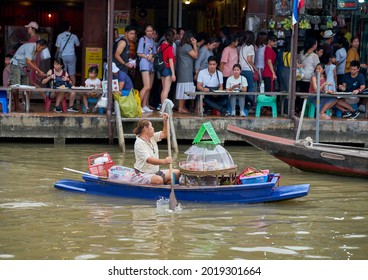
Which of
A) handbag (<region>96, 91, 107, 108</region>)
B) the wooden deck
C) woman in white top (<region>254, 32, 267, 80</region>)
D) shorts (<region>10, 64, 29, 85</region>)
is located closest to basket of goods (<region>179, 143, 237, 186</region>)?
the wooden deck

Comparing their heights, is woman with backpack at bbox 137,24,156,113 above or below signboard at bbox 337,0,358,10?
below

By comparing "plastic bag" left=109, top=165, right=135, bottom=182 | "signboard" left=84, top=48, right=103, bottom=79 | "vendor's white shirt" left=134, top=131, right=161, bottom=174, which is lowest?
"plastic bag" left=109, top=165, right=135, bottom=182

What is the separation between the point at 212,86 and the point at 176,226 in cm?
837

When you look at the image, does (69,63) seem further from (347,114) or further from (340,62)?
(347,114)

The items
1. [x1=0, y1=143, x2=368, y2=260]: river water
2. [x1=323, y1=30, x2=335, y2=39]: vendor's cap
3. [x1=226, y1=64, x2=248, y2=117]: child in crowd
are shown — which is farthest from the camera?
[x1=323, y1=30, x2=335, y2=39]: vendor's cap

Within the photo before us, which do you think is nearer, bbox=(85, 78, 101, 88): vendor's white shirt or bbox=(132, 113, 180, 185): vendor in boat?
bbox=(132, 113, 180, 185): vendor in boat

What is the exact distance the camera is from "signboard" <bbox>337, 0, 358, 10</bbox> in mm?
22281

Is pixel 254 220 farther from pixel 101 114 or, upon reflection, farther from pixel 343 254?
pixel 101 114

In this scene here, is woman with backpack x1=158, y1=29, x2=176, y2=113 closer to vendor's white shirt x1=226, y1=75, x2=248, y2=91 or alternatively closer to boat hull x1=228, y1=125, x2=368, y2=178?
vendor's white shirt x1=226, y1=75, x2=248, y2=91

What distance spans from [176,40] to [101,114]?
2.31 meters

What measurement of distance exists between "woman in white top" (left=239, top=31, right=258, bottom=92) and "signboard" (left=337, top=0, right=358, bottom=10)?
260cm

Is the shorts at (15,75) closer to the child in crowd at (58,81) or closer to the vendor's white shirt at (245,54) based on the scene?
the child in crowd at (58,81)

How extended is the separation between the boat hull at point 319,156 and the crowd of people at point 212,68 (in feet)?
10.6

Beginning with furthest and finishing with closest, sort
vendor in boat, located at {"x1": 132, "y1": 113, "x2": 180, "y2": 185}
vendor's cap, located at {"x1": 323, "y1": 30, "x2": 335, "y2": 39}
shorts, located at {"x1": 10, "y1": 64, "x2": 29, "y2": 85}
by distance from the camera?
1. vendor's cap, located at {"x1": 323, "y1": 30, "x2": 335, "y2": 39}
2. shorts, located at {"x1": 10, "y1": 64, "x2": 29, "y2": 85}
3. vendor in boat, located at {"x1": 132, "y1": 113, "x2": 180, "y2": 185}
